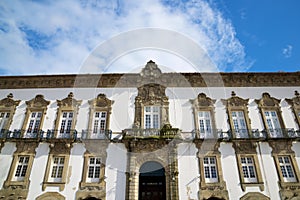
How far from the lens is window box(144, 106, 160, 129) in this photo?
1667 cm

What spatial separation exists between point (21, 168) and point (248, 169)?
1565cm

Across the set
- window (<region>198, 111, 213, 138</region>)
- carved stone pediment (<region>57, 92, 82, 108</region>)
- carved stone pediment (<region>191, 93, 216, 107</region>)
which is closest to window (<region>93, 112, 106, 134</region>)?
carved stone pediment (<region>57, 92, 82, 108</region>)

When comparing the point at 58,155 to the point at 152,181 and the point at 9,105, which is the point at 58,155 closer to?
the point at 9,105

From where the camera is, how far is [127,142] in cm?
1558

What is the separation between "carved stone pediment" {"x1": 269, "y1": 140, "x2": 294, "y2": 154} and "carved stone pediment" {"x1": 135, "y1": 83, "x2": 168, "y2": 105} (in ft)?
27.0

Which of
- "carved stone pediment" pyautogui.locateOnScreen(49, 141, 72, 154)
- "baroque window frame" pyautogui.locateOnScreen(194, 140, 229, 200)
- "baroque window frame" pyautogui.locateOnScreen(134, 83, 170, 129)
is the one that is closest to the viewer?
"baroque window frame" pyautogui.locateOnScreen(194, 140, 229, 200)

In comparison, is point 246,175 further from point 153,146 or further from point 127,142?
point 127,142

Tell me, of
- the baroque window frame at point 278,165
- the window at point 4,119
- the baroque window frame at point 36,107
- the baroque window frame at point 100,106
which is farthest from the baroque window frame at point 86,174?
the baroque window frame at point 278,165

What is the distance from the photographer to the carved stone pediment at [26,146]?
1589 centimetres

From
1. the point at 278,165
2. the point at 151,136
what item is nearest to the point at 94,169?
the point at 151,136

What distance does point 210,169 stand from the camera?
15180 mm

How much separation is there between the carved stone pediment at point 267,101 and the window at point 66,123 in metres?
14.6

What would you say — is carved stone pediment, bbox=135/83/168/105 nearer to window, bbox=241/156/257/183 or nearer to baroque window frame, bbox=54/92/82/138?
baroque window frame, bbox=54/92/82/138

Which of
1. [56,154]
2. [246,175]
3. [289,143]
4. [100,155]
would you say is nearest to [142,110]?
[100,155]
